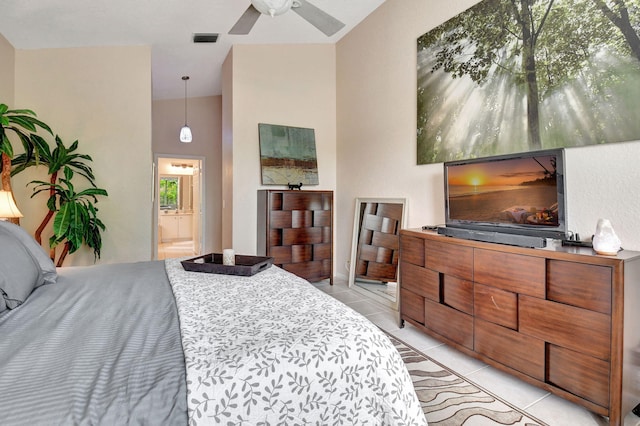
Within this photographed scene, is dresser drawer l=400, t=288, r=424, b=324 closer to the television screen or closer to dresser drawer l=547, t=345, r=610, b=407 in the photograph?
the television screen

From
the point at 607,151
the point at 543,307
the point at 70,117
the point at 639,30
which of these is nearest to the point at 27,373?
the point at 543,307

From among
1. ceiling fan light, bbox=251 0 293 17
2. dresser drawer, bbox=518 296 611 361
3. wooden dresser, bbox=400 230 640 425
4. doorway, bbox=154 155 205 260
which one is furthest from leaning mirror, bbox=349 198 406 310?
doorway, bbox=154 155 205 260

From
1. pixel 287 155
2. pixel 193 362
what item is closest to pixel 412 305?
pixel 193 362

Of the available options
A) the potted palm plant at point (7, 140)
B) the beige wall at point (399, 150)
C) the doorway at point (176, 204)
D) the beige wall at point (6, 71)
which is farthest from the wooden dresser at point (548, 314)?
the doorway at point (176, 204)

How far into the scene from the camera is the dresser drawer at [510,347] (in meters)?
1.79

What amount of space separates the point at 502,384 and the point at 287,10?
2812 mm

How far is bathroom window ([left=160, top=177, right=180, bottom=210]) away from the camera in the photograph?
28.0 feet

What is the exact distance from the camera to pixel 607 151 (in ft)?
6.17

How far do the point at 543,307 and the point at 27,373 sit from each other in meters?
2.15

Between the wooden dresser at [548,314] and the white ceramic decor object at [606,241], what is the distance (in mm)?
43

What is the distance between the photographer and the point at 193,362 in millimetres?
846

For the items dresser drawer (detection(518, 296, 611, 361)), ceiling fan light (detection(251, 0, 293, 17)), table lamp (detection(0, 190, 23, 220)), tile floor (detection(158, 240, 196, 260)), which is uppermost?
ceiling fan light (detection(251, 0, 293, 17))

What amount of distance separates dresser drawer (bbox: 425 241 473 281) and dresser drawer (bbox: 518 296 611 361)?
1.25 feet

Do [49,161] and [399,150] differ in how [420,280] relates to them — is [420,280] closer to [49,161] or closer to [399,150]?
[399,150]
